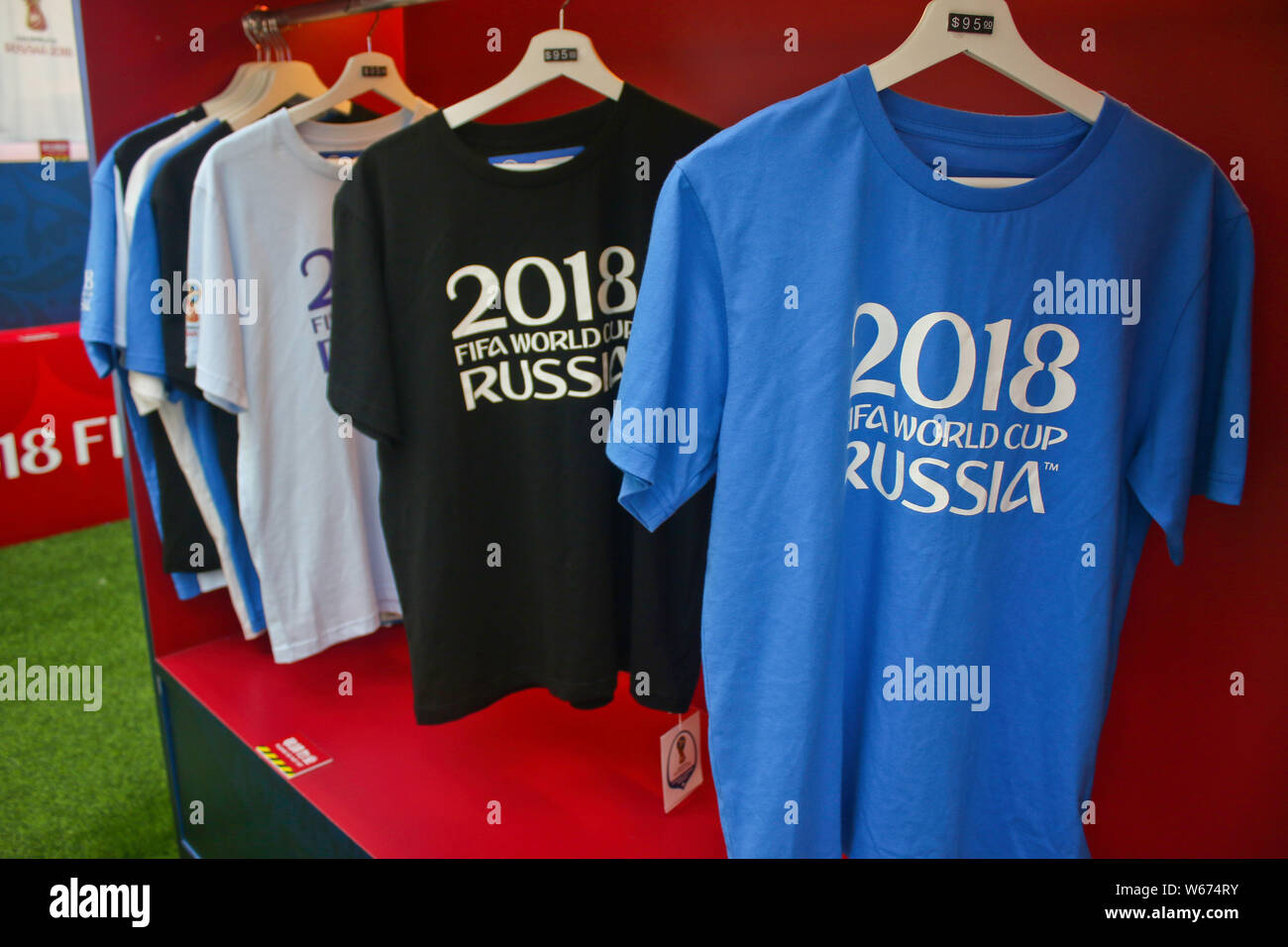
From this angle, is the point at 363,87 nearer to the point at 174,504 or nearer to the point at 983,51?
the point at 174,504

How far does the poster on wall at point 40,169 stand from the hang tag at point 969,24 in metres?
4.87

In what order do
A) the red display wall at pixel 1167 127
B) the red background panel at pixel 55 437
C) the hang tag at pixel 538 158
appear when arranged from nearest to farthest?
the red display wall at pixel 1167 127
the hang tag at pixel 538 158
the red background panel at pixel 55 437

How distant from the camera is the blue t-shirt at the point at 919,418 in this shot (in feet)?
3.40

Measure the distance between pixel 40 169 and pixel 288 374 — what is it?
167 inches

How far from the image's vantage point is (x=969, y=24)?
103 centimetres

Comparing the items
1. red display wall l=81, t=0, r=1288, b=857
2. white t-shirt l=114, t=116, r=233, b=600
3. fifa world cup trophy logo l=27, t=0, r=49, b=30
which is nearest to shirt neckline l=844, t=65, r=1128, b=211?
red display wall l=81, t=0, r=1288, b=857

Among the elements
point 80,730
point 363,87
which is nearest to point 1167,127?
point 363,87

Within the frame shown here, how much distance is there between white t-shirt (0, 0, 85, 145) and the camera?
488 centimetres

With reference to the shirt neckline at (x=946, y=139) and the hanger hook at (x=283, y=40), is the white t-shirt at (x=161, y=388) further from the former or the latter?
the shirt neckline at (x=946, y=139)

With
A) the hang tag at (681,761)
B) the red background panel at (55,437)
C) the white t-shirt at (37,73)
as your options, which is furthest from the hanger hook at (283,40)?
the white t-shirt at (37,73)

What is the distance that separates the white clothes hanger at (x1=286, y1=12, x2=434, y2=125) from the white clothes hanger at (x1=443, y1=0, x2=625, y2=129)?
383 millimetres
